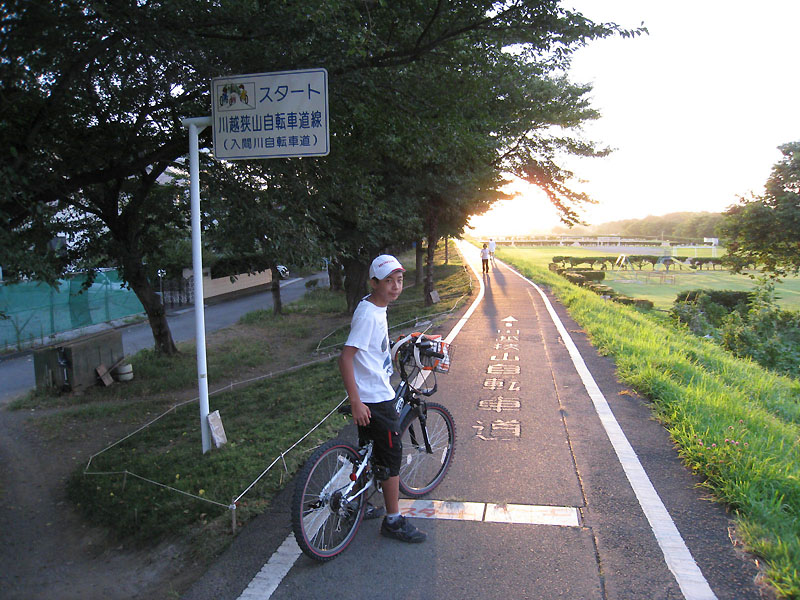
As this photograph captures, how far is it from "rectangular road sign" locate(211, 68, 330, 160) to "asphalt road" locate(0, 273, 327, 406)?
7647mm

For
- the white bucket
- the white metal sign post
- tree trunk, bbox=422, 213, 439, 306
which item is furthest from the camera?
tree trunk, bbox=422, 213, 439, 306

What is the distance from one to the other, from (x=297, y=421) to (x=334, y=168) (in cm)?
405

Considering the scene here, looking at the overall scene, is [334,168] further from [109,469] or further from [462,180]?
[462,180]

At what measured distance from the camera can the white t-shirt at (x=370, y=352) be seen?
355 cm

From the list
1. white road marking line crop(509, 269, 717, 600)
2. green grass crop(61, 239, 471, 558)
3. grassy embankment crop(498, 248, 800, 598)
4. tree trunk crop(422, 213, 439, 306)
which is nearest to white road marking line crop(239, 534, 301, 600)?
green grass crop(61, 239, 471, 558)

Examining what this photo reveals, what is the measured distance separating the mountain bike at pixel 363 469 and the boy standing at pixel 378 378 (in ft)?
0.25

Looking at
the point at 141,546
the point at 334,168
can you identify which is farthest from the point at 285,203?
the point at 141,546

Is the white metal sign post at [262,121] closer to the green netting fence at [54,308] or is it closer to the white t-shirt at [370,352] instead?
the white t-shirt at [370,352]

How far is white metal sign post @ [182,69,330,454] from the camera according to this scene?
5496 millimetres

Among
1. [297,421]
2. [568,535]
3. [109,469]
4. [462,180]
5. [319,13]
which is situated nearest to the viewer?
[568,535]

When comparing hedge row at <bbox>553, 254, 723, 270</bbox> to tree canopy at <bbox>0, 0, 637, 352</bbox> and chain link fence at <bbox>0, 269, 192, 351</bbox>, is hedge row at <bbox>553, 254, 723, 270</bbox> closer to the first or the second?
chain link fence at <bbox>0, 269, 192, 351</bbox>

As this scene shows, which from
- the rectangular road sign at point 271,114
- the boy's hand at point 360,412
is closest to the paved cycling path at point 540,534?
the boy's hand at point 360,412

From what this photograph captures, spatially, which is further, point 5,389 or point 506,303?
point 506,303

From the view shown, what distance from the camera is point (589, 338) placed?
11.1 metres
